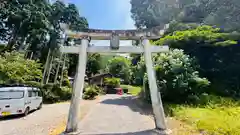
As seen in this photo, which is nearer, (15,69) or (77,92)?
(77,92)

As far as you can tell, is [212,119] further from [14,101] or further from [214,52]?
[14,101]

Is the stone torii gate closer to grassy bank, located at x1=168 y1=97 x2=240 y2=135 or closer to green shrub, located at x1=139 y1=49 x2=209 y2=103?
grassy bank, located at x1=168 y1=97 x2=240 y2=135

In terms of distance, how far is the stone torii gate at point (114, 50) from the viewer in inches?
249

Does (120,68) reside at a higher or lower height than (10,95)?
higher

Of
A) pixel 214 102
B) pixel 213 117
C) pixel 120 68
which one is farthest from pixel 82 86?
pixel 120 68

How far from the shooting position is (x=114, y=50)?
22.3 ft

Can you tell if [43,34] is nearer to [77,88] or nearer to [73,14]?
[73,14]

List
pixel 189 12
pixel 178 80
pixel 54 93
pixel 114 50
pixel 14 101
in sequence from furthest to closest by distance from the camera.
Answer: pixel 189 12, pixel 54 93, pixel 178 80, pixel 14 101, pixel 114 50

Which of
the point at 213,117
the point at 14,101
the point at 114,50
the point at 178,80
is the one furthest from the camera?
the point at 178,80

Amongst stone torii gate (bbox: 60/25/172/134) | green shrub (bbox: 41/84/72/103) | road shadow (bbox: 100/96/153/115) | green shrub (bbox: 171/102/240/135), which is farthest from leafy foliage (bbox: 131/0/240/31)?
green shrub (bbox: 41/84/72/103)

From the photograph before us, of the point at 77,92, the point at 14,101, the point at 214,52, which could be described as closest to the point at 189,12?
the point at 214,52

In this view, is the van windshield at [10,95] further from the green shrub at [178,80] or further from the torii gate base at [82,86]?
the green shrub at [178,80]

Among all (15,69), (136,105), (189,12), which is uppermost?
(189,12)

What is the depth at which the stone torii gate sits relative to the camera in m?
6.32
